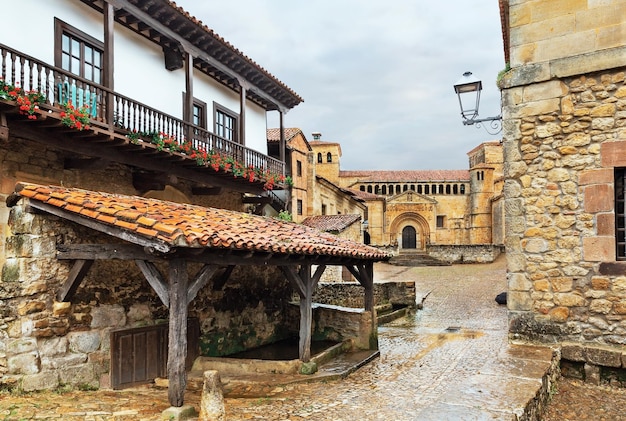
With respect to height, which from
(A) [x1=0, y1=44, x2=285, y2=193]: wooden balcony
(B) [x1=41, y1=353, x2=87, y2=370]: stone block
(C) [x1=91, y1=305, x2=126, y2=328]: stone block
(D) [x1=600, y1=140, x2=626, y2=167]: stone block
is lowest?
(B) [x1=41, y1=353, x2=87, y2=370]: stone block

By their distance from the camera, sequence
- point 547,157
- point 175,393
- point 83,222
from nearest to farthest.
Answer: point 175,393
point 83,222
point 547,157

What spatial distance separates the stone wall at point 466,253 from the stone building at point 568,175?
969 inches

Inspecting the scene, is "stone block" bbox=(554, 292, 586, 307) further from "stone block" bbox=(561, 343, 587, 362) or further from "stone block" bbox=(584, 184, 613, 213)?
"stone block" bbox=(584, 184, 613, 213)

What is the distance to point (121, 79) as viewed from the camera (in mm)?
10031

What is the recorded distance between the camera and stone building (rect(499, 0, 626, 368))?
268 inches

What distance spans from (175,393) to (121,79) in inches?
274

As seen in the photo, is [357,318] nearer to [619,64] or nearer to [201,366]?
[201,366]

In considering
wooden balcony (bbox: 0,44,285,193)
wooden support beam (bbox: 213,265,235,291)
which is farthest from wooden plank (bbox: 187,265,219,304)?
wooden balcony (bbox: 0,44,285,193)

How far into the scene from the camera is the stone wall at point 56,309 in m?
6.03

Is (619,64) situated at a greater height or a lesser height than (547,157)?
greater

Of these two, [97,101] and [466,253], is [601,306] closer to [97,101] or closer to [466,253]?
[97,101]

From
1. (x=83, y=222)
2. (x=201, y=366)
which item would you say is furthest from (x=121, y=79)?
(x=201, y=366)

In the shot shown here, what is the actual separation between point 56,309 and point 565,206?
23.0ft

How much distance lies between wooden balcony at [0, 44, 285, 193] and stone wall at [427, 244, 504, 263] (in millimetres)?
21932
